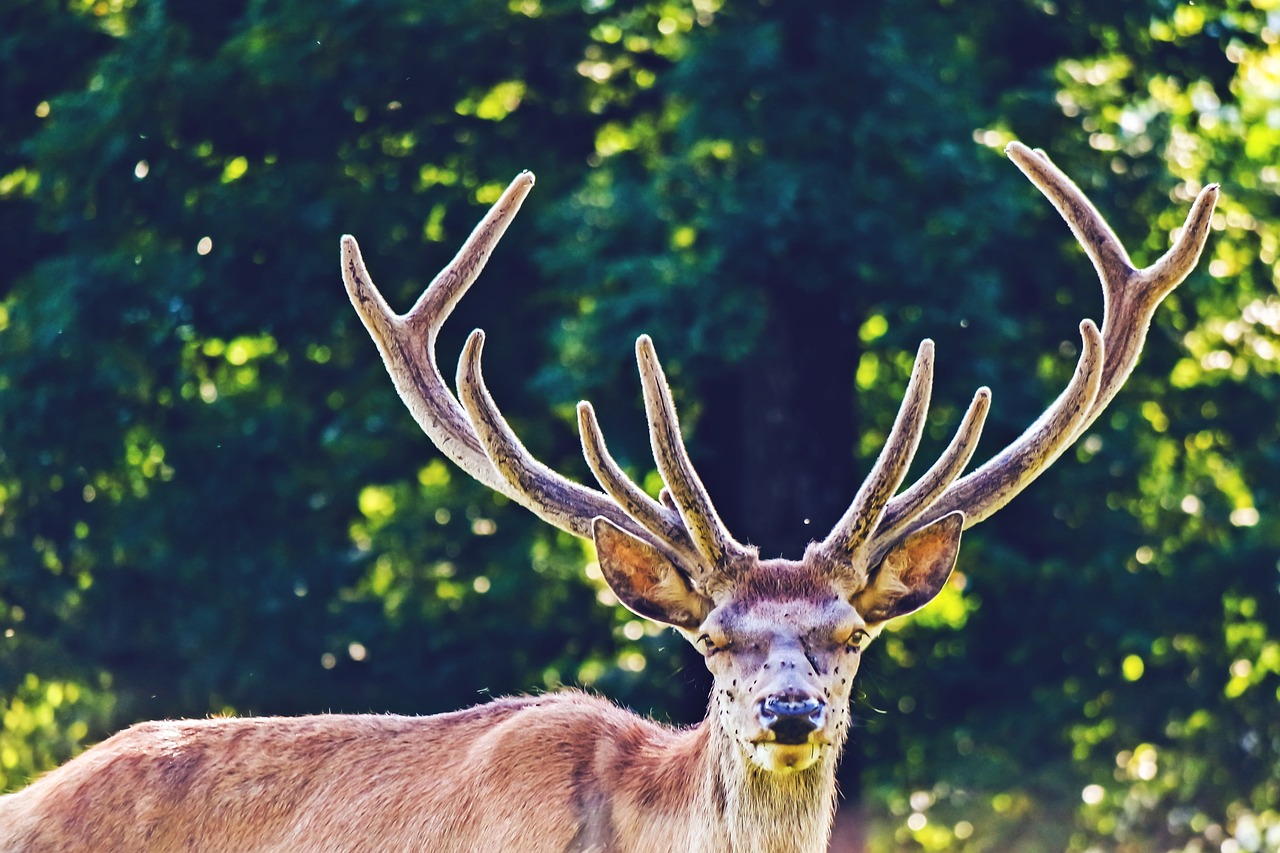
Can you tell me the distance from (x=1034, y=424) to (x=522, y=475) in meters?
1.61

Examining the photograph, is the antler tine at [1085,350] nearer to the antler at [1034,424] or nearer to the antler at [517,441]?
the antler at [1034,424]

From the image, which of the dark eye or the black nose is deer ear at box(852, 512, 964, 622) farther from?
the black nose

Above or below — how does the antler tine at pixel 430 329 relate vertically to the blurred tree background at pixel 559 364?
above

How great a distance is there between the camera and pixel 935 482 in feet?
21.0

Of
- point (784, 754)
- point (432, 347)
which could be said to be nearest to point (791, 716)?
point (784, 754)

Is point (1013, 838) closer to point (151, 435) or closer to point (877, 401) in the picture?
point (877, 401)

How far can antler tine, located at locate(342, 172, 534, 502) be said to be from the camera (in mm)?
7023

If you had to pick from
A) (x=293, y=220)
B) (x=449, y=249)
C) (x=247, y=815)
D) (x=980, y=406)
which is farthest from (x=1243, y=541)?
(x=247, y=815)

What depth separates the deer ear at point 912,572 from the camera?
6.12 metres

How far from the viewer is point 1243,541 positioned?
13.8m

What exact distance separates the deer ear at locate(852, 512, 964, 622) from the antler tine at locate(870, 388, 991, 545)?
17 cm

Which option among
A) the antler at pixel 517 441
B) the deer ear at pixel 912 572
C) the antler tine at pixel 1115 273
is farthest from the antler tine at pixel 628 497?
the antler tine at pixel 1115 273

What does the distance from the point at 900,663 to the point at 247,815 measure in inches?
332

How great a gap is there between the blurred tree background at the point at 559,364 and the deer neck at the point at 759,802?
6504 mm
